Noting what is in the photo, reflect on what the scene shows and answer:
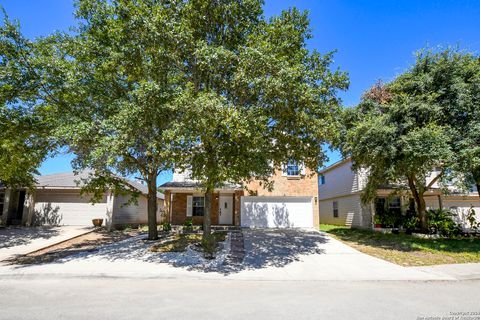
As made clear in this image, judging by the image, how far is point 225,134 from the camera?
10.1 metres

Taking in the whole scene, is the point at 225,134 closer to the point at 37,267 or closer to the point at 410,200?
the point at 37,267

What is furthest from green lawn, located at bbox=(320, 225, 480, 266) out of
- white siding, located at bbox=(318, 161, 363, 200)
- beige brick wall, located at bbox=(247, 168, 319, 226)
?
white siding, located at bbox=(318, 161, 363, 200)

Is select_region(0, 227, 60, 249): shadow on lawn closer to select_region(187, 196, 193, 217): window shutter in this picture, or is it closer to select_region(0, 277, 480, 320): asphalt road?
select_region(0, 277, 480, 320): asphalt road

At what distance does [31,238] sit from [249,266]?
13.2 meters

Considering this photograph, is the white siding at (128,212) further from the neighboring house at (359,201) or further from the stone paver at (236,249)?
the neighboring house at (359,201)

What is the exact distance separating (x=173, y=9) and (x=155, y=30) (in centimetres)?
162

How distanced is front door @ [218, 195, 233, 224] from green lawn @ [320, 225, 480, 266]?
8.14 m

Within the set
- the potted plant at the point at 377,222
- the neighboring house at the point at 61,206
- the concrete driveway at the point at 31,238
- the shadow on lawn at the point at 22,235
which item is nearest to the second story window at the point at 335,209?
the potted plant at the point at 377,222

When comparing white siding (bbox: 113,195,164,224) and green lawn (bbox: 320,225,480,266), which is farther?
white siding (bbox: 113,195,164,224)

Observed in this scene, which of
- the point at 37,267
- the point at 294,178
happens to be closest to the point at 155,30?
the point at 37,267

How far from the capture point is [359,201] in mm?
23125

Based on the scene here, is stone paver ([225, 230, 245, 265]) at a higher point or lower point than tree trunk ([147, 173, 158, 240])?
lower

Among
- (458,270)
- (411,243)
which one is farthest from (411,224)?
(458,270)

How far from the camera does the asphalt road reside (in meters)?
5.65
